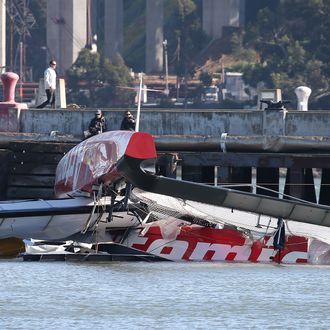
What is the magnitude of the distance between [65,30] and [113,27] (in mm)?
5092

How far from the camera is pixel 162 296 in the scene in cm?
3344

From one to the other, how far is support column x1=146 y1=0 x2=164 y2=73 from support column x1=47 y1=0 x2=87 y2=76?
225 inches

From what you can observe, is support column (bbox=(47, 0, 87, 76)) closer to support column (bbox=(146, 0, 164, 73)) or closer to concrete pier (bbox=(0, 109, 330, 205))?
support column (bbox=(146, 0, 164, 73))

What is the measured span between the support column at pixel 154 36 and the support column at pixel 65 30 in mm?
5710

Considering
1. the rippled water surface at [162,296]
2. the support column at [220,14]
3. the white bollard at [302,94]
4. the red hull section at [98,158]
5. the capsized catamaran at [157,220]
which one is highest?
the support column at [220,14]

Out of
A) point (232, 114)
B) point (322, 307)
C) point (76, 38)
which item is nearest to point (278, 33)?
point (76, 38)

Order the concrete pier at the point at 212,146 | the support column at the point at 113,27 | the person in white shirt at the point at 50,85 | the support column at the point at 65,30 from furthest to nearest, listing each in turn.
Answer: the support column at the point at 113,27 < the support column at the point at 65,30 < the person in white shirt at the point at 50,85 < the concrete pier at the point at 212,146

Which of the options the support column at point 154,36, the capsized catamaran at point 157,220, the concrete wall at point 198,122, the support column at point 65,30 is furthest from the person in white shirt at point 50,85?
the support column at point 65,30

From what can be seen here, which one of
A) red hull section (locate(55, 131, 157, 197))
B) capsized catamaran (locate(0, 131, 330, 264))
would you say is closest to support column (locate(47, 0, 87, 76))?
red hull section (locate(55, 131, 157, 197))

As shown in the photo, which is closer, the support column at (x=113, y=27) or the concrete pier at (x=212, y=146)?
the concrete pier at (x=212, y=146)

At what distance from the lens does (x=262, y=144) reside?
47156mm

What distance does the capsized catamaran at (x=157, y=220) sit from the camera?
38969 mm

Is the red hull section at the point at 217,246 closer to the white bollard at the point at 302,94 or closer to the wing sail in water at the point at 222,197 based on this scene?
the wing sail in water at the point at 222,197

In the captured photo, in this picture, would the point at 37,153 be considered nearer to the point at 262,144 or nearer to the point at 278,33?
the point at 262,144
